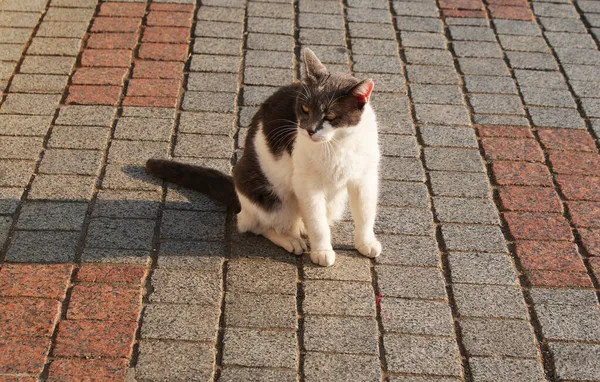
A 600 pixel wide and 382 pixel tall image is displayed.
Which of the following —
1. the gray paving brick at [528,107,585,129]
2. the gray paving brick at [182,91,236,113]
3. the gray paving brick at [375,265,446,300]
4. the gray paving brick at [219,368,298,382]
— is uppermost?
the gray paving brick at [219,368,298,382]

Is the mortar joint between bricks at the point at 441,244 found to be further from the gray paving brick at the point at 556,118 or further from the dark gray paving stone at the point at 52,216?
the dark gray paving stone at the point at 52,216

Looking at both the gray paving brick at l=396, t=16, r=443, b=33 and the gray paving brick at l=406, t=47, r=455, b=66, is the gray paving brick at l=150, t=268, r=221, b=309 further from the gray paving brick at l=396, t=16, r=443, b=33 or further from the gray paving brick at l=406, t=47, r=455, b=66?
the gray paving brick at l=396, t=16, r=443, b=33

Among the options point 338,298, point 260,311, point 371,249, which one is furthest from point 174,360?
point 371,249

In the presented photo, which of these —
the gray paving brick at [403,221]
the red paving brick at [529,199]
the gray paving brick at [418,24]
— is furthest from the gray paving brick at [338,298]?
the gray paving brick at [418,24]

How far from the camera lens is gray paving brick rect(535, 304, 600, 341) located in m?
3.69

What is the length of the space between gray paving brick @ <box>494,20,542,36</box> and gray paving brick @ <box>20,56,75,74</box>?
10.6 ft

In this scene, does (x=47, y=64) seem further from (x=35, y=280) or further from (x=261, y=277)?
(x=261, y=277)

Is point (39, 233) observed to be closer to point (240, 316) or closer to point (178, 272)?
point (178, 272)

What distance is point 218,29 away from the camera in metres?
6.23

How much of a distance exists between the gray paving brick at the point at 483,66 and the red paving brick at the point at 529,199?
1419 mm

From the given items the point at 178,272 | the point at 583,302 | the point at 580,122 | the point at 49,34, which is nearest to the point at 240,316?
the point at 178,272

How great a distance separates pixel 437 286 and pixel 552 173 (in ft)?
4.45

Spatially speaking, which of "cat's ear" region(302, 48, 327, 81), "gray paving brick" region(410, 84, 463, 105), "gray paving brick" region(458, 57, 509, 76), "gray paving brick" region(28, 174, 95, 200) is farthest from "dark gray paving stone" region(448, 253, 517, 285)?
"gray paving brick" region(458, 57, 509, 76)

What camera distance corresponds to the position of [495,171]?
4852 mm
